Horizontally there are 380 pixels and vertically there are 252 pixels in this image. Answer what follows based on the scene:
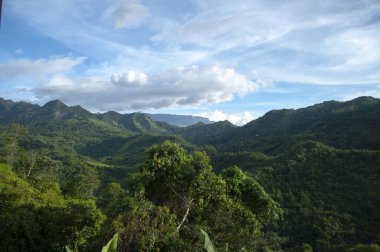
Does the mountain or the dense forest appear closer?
the dense forest

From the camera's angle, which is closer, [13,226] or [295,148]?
[13,226]

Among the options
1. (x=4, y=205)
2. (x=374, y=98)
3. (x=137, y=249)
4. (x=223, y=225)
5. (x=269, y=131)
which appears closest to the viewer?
(x=137, y=249)

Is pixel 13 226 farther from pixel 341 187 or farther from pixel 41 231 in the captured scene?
pixel 341 187

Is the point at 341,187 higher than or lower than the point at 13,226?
lower

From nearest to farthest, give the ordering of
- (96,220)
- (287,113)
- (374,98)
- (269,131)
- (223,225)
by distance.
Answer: (223,225) < (96,220) < (374,98) < (269,131) < (287,113)

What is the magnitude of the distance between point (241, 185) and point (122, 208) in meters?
5.29

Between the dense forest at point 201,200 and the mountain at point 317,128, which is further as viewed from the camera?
the mountain at point 317,128

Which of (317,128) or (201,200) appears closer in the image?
(201,200)

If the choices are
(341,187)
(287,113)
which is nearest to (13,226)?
(341,187)

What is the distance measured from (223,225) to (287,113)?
177960 mm

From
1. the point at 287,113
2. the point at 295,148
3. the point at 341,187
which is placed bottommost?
the point at 341,187

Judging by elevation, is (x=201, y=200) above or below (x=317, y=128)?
below

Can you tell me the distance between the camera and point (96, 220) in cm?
1302

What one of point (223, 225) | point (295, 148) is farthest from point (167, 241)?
point (295, 148)
